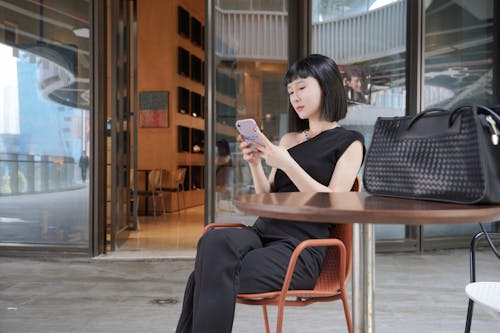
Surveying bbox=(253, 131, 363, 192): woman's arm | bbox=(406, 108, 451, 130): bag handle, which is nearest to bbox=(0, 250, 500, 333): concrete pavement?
bbox=(253, 131, 363, 192): woman's arm

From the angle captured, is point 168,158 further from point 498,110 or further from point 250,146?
point 498,110

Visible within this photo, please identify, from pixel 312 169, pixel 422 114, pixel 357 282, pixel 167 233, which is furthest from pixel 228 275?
pixel 167 233

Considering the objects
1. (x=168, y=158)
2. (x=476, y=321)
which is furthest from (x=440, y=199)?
(x=168, y=158)

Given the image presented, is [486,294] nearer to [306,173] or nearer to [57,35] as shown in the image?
[306,173]

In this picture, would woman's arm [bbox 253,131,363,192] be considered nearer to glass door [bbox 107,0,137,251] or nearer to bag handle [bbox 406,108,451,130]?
bag handle [bbox 406,108,451,130]

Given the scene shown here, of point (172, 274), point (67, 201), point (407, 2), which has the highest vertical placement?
point (407, 2)

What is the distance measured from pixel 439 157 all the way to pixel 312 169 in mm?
668

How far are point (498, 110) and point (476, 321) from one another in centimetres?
197

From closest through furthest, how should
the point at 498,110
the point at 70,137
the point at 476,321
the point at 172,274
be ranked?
the point at 498,110, the point at 476,321, the point at 172,274, the point at 70,137

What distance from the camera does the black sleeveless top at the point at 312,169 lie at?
172 cm

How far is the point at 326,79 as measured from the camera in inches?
73.0

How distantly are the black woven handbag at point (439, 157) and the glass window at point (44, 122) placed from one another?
→ 3.72 metres

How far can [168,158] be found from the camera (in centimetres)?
872

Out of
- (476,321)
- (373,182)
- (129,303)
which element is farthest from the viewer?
(129,303)
